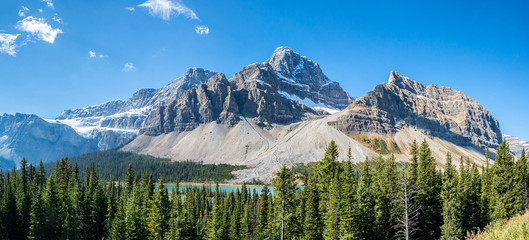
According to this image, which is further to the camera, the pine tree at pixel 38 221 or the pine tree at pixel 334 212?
the pine tree at pixel 38 221

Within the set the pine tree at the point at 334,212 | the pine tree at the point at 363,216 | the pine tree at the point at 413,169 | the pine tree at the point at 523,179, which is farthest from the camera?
the pine tree at the point at 413,169

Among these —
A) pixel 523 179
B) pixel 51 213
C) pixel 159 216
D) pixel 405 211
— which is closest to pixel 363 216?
pixel 405 211

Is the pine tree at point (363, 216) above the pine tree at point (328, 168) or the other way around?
the other way around

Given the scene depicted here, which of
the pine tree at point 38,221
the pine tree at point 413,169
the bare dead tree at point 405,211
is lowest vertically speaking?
the pine tree at point 38,221

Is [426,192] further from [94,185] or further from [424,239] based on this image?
[94,185]

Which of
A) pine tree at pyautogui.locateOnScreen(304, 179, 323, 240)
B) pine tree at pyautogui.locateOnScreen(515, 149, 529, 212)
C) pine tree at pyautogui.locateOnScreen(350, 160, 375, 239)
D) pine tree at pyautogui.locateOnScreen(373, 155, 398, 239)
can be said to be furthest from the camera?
pine tree at pyautogui.locateOnScreen(515, 149, 529, 212)

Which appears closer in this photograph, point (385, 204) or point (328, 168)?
point (328, 168)

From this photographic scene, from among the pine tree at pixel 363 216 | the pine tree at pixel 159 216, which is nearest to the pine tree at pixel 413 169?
the pine tree at pixel 363 216

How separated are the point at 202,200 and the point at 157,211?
6809 cm

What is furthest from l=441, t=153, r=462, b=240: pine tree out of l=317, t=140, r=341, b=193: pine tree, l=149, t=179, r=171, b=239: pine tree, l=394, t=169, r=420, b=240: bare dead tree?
l=149, t=179, r=171, b=239: pine tree

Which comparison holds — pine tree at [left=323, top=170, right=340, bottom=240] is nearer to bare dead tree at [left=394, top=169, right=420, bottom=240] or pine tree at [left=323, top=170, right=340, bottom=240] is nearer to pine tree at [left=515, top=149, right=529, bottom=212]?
bare dead tree at [left=394, top=169, right=420, bottom=240]

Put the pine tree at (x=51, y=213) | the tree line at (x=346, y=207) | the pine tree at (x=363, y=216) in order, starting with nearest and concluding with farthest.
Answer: the pine tree at (x=363, y=216) < the tree line at (x=346, y=207) < the pine tree at (x=51, y=213)

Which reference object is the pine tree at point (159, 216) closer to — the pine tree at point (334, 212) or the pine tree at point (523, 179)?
the pine tree at point (334, 212)

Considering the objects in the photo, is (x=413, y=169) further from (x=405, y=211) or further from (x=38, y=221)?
(x=38, y=221)
